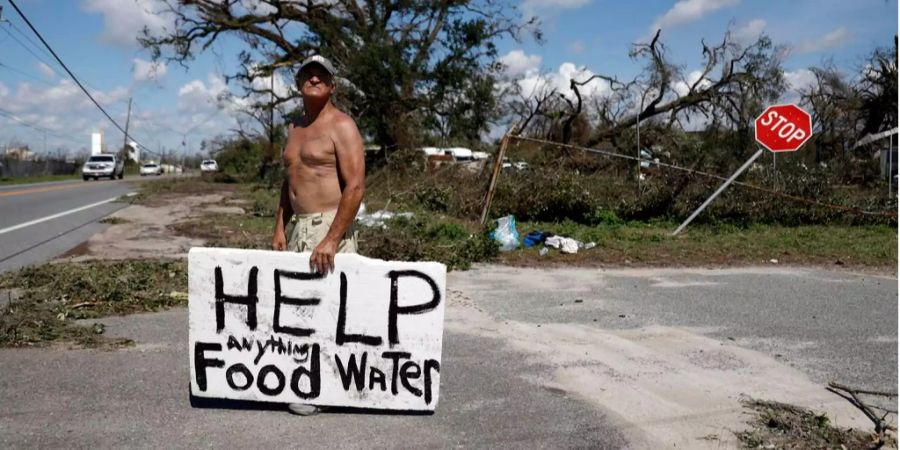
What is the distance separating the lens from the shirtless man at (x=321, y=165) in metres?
4.03

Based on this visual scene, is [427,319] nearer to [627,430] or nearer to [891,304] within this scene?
[627,430]

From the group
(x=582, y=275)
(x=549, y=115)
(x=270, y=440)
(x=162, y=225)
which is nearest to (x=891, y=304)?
(x=582, y=275)

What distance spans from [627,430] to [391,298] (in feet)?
4.70

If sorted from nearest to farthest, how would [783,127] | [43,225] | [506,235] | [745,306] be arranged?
[745,306], [506,235], [783,127], [43,225]

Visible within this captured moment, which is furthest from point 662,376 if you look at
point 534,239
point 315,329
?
point 534,239

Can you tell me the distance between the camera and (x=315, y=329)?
3943 mm

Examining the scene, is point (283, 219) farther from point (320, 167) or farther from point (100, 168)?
point (100, 168)

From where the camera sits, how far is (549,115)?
22672 mm

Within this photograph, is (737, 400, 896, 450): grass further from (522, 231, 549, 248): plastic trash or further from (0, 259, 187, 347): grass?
(522, 231, 549, 248): plastic trash

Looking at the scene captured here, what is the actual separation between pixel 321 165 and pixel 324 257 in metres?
0.57

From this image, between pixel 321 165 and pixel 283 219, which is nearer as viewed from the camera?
pixel 321 165

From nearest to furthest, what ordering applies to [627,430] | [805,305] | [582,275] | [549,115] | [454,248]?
[627,430] → [805,305] → [582,275] → [454,248] → [549,115]

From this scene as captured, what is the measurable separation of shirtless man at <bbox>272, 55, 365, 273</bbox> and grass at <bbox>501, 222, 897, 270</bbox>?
19.3 ft

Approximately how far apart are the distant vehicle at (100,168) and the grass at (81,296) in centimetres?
4039
